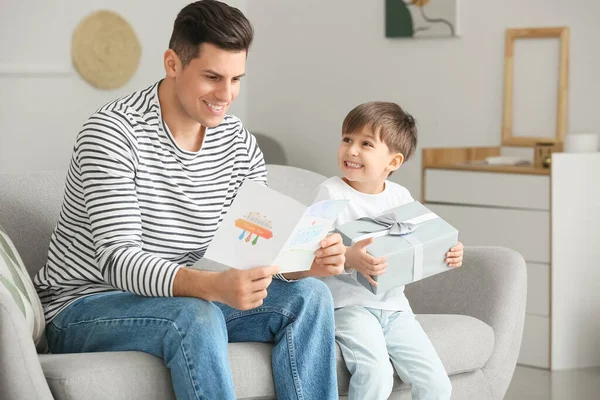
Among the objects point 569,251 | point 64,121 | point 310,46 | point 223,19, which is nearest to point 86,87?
point 64,121

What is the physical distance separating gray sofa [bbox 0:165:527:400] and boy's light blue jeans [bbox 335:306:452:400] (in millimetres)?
57

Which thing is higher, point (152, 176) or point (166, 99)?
point (166, 99)

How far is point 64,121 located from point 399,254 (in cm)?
268

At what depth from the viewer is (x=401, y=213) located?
7.59 feet

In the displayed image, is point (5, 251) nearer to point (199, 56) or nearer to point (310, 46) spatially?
point (199, 56)

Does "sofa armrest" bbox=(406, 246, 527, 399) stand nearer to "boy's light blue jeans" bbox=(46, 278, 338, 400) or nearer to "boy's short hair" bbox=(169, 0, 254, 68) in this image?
"boy's light blue jeans" bbox=(46, 278, 338, 400)

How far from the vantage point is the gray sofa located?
5.83ft

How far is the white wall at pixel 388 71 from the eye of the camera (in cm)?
419

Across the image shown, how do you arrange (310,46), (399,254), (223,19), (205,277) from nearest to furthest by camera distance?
(205,277), (223,19), (399,254), (310,46)

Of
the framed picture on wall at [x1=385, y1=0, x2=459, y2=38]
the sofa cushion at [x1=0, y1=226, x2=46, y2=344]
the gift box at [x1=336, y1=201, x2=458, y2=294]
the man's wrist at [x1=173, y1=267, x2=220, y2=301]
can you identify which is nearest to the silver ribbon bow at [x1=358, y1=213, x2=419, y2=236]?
the gift box at [x1=336, y1=201, x2=458, y2=294]

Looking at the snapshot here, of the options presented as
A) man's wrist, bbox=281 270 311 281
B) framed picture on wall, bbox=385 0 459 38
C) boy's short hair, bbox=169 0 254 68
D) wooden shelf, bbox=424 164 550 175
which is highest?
framed picture on wall, bbox=385 0 459 38

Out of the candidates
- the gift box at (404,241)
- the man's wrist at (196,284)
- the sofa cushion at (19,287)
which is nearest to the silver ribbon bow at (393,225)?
the gift box at (404,241)

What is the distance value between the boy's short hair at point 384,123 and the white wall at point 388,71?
1.94 metres

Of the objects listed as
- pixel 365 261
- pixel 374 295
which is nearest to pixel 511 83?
pixel 374 295
